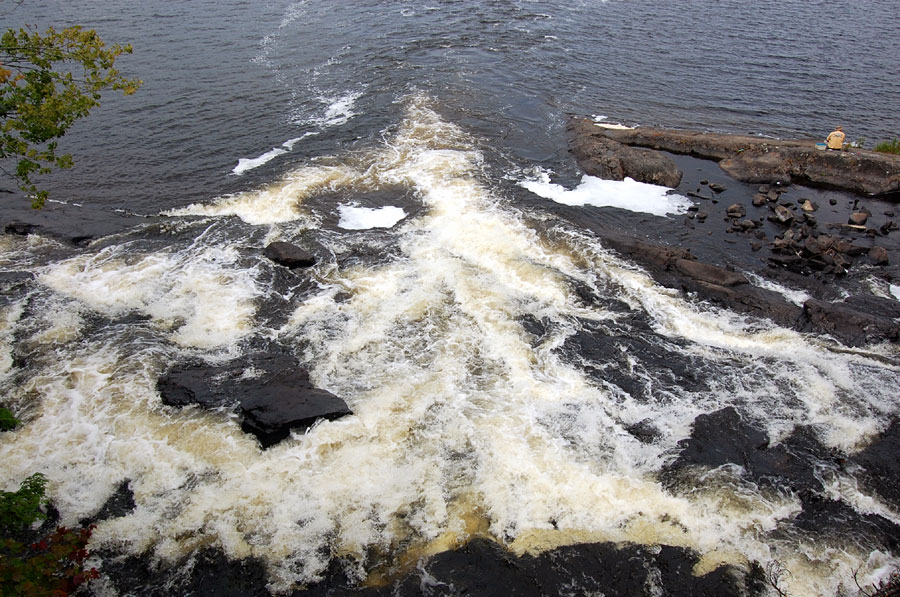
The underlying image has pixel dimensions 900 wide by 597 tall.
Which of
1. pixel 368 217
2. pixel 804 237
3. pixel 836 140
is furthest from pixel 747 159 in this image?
pixel 368 217

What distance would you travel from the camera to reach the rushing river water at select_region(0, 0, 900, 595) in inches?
456

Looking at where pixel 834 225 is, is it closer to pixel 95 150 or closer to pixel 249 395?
pixel 249 395

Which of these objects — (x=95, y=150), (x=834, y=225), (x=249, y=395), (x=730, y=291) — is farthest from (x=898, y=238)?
(x=95, y=150)

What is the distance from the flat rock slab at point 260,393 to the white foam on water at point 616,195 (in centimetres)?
1396

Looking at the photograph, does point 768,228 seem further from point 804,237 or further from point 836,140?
point 836,140

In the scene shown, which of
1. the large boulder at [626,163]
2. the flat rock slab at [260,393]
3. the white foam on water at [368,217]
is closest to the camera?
the flat rock slab at [260,393]

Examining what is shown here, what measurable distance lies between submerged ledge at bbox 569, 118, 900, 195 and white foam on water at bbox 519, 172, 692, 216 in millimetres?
590

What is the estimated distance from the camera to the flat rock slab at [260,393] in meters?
13.4

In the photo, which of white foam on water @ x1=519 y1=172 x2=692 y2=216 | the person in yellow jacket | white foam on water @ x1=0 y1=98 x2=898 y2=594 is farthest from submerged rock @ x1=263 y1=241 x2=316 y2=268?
the person in yellow jacket

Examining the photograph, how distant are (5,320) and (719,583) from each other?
2025cm

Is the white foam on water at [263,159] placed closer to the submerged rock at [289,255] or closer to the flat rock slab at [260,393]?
the submerged rock at [289,255]

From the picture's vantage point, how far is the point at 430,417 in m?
13.7

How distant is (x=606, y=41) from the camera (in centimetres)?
4050

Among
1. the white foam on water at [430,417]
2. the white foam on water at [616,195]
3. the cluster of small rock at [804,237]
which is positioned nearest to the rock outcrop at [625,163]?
the white foam on water at [616,195]
